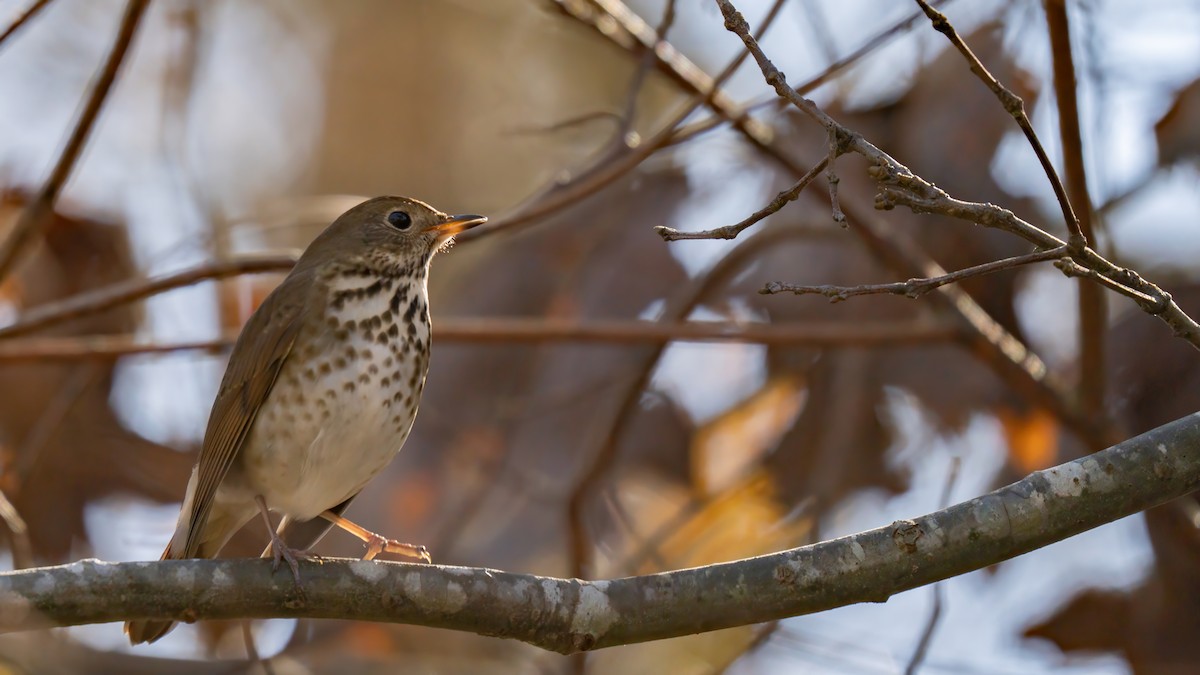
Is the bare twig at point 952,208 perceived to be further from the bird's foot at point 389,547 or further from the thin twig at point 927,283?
the bird's foot at point 389,547

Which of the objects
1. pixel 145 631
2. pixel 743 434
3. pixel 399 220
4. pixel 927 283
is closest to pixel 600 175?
pixel 399 220

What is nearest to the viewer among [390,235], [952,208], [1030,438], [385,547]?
[952,208]

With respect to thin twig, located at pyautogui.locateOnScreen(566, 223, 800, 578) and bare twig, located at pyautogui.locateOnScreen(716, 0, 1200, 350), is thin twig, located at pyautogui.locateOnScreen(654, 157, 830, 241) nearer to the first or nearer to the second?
bare twig, located at pyautogui.locateOnScreen(716, 0, 1200, 350)

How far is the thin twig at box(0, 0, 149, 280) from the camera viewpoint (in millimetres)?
4152

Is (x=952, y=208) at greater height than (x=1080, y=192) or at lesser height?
lesser

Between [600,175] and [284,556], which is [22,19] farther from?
[284,556]

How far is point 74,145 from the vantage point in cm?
437

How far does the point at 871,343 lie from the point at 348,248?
7.83 ft

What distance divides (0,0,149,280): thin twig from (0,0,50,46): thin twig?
10.2 inches

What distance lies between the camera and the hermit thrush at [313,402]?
156 inches

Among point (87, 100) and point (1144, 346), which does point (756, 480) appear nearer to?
point (1144, 346)

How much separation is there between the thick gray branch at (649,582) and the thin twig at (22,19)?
7.01 ft

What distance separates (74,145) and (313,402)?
4.40 feet

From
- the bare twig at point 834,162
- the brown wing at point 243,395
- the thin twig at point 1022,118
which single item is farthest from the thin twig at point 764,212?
the brown wing at point 243,395
